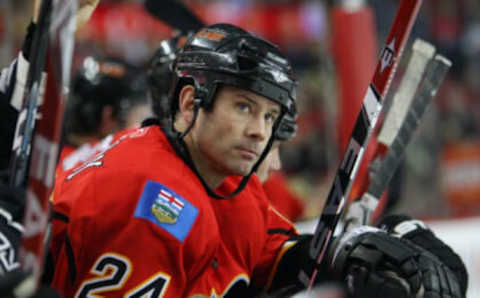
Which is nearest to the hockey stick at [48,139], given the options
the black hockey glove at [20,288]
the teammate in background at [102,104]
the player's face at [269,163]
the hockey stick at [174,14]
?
the black hockey glove at [20,288]

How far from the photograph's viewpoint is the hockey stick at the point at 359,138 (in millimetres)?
1396

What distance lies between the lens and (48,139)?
3.32 feet

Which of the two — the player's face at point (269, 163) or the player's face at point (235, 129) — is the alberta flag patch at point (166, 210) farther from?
the player's face at point (269, 163)

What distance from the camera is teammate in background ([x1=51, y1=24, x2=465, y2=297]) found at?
1.28 m

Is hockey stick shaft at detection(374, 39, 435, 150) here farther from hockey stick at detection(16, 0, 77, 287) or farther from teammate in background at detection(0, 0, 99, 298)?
hockey stick at detection(16, 0, 77, 287)

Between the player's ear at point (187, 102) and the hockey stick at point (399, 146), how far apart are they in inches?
22.1

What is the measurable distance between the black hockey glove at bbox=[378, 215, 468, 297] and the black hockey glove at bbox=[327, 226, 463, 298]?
0.10 metres

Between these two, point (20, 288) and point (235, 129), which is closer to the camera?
point (20, 288)

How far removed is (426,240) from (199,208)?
59 cm

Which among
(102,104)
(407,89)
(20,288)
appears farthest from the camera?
(102,104)

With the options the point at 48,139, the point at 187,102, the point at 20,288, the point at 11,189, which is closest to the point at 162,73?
the point at 187,102

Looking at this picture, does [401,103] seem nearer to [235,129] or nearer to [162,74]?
[235,129]

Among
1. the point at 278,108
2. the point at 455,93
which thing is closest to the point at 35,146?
the point at 278,108

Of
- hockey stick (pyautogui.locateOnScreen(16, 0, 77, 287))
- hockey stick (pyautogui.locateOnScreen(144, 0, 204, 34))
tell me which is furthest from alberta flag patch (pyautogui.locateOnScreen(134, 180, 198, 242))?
hockey stick (pyautogui.locateOnScreen(144, 0, 204, 34))
